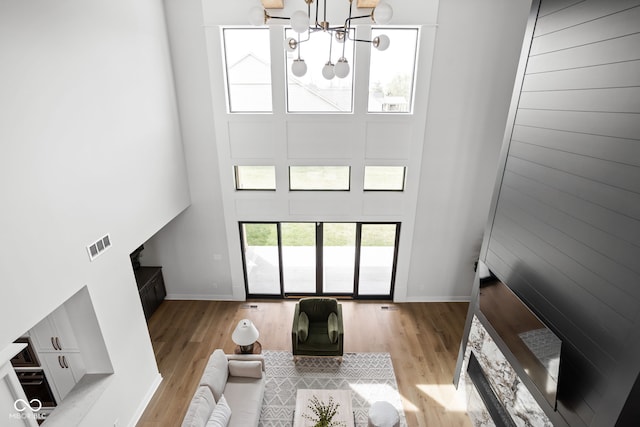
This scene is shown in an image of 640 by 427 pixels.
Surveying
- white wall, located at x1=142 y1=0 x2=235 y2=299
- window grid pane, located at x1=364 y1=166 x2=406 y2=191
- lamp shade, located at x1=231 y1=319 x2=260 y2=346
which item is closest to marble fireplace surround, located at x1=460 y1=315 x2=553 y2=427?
window grid pane, located at x1=364 y1=166 x2=406 y2=191

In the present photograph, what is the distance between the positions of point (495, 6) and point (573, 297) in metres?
4.72

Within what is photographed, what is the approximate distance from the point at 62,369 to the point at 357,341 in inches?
175

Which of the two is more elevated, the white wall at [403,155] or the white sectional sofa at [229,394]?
the white wall at [403,155]

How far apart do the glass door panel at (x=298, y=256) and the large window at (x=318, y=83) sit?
7.60 feet

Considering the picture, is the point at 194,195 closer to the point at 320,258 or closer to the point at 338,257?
the point at 320,258

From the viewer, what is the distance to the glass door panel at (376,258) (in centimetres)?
661

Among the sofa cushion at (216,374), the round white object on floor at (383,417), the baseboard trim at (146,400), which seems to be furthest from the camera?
the baseboard trim at (146,400)

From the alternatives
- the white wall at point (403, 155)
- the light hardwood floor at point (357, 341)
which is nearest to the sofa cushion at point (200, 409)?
the light hardwood floor at point (357, 341)

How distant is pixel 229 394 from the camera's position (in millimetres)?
4391

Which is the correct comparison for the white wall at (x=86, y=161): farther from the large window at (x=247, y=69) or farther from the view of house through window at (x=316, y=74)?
the view of house through window at (x=316, y=74)

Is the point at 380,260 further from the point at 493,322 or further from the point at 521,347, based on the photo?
the point at 521,347

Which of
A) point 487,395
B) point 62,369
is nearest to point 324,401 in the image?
point 487,395

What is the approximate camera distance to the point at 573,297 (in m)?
2.71

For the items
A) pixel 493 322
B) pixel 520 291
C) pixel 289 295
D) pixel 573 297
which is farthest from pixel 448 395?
pixel 289 295
